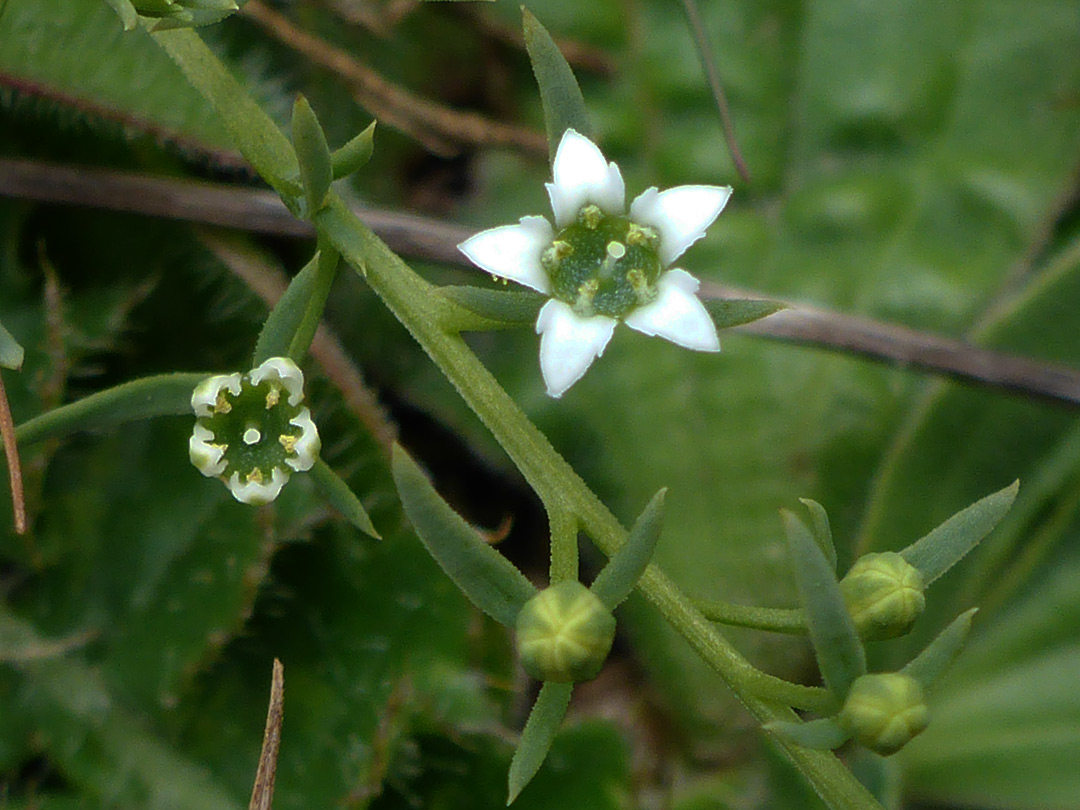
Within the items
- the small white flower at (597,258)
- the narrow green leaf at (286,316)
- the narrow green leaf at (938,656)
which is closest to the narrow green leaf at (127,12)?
the narrow green leaf at (286,316)

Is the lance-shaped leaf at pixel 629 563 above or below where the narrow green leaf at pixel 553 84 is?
below

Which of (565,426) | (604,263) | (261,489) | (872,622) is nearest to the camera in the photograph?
(872,622)

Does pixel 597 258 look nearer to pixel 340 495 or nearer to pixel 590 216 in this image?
pixel 590 216

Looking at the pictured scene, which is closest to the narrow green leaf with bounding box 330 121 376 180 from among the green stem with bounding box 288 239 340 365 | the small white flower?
the green stem with bounding box 288 239 340 365

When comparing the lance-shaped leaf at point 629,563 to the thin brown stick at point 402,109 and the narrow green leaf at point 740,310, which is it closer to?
the narrow green leaf at point 740,310

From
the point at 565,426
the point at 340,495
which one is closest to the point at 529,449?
the point at 340,495

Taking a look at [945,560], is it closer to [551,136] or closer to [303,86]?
[551,136]

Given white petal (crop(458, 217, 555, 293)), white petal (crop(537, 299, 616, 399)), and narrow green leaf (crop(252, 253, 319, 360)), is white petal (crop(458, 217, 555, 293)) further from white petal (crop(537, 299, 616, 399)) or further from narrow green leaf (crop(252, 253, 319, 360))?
narrow green leaf (crop(252, 253, 319, 360))
